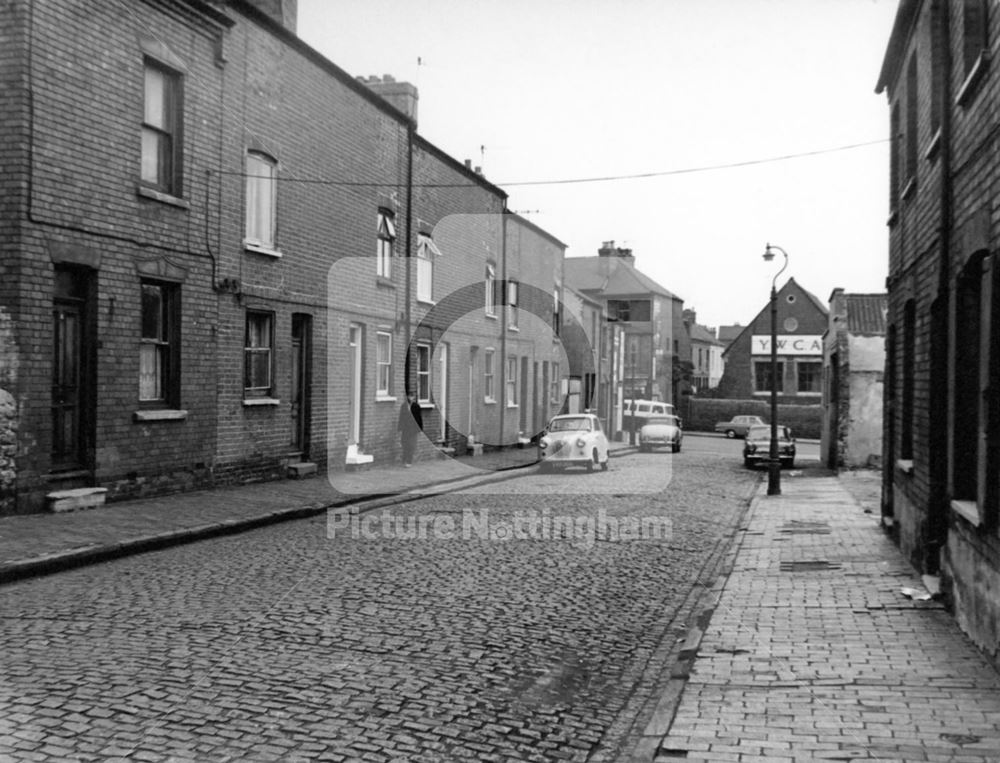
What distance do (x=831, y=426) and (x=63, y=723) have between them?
2735 centimetres

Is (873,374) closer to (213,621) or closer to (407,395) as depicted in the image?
(407,395)

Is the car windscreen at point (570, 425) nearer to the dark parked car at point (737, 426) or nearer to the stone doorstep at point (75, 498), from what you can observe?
the stone doorstep at point (75, 498)

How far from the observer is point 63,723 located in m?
5.16

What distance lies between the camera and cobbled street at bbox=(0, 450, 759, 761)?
5.18m

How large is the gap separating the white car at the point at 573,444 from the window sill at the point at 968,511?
16813 millimetres

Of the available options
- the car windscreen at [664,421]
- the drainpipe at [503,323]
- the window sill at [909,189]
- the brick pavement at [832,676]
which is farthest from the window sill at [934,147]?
the car windscreen at [664,421]

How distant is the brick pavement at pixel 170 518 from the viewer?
992cm

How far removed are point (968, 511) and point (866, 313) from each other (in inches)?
826

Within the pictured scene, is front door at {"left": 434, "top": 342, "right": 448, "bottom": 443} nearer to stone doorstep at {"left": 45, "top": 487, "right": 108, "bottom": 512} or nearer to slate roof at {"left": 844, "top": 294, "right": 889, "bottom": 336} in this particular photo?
slate roof at {"left": 844, "top": 294, "right": 889, "bottom": 336}

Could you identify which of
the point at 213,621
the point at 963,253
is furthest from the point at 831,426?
the point at 213,621

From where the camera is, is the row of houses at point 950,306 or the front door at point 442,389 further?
the front door at point 442,389

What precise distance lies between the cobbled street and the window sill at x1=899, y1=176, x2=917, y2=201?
5085 mm

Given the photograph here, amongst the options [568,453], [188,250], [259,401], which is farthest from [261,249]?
[568,453]

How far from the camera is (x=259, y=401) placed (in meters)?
17.5
